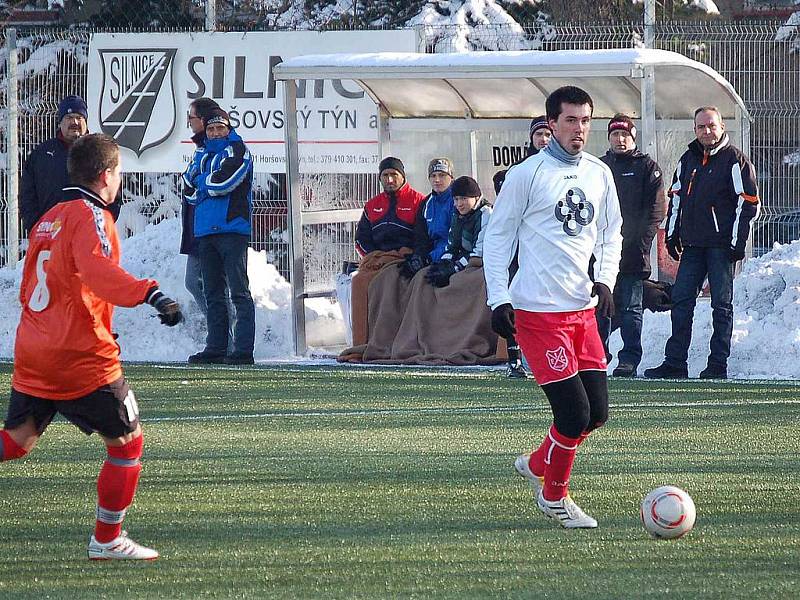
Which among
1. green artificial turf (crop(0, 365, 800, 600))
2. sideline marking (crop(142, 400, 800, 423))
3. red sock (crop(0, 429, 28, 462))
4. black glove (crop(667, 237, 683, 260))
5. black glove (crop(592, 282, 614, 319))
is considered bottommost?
green artificial turf (crop(0, 365, 800, 600))

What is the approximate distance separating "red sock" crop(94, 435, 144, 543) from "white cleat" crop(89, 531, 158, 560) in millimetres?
52

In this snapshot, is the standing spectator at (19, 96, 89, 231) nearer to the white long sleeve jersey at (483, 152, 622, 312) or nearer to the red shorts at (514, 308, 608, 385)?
the white long sleeve jersey at (483, 152, 622, 312)

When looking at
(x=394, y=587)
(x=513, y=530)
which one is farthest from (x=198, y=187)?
(x=394, y=587)

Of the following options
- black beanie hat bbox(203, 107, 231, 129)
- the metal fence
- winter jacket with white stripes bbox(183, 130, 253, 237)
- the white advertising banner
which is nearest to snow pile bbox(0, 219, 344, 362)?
the metal fence

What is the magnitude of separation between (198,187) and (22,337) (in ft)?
24.2

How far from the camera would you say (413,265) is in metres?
13.8

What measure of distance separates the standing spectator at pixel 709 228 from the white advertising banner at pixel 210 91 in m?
5.43

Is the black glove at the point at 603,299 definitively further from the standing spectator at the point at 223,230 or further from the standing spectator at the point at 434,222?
the standing spectator at the point at 434,222

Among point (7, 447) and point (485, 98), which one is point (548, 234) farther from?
point (485, 98)

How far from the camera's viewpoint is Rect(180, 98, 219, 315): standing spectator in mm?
13055

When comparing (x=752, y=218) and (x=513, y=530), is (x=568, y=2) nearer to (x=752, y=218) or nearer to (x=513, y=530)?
(x=752, y=218)

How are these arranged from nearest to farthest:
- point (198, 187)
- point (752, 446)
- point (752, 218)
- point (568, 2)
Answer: point (752, 446), point (752, 218), point (198, 187), point (568, 2)

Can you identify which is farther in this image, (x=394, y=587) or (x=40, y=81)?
(x=40, y=81)

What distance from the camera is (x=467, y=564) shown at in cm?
566
